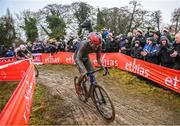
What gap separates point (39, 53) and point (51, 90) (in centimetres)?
1464

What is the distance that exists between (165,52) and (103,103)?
181 inches

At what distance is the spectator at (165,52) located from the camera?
36.7ft

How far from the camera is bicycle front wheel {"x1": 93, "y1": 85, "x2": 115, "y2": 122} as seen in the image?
767 centimetres

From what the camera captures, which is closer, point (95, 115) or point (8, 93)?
point (95, 115)

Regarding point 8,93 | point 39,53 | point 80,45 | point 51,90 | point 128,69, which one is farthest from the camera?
point 39,53

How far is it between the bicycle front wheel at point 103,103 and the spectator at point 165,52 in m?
4.24

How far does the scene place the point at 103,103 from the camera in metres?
7.93

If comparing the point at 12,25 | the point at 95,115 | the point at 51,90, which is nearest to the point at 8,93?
the point at 51,90

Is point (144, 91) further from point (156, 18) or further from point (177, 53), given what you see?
point (156, 18)

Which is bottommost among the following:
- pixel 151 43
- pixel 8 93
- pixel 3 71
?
pixel 8 93

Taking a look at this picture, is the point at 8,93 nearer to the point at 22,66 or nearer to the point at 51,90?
the point at 22,66

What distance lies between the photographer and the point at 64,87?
12.6 metres

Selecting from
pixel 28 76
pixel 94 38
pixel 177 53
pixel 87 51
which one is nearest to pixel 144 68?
pixel 177 53

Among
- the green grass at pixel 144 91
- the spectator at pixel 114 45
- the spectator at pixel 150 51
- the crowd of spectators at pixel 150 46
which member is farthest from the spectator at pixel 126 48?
the spectator at pixel 150 51
